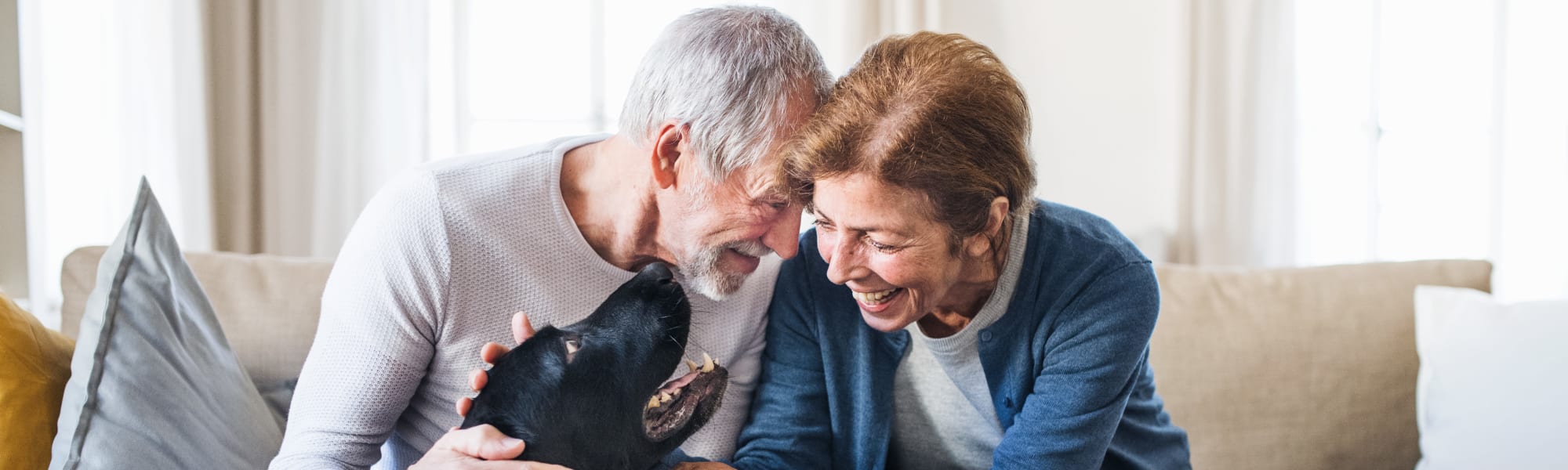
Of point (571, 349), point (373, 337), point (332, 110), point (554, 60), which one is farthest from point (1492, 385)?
point (332, 110)

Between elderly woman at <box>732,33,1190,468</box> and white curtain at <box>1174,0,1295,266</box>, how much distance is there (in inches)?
78.1

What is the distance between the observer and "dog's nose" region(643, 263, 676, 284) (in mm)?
1321

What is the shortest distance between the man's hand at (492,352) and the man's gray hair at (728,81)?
0.27 metres

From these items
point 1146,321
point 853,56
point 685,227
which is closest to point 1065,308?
point 1146,321

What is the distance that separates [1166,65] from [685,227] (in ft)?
8.39

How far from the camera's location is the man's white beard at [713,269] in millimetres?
1342

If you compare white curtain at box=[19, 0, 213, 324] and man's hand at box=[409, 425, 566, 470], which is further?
white curtain at box=[19, 0, 213, 324]

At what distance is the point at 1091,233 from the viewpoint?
144 centimetres

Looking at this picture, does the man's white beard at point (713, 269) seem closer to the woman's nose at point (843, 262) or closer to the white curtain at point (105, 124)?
the woman's nose at point (843, 262)

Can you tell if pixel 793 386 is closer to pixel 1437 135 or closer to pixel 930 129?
pixel 930 129

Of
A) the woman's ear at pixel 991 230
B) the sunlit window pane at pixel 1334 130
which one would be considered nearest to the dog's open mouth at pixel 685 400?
the woman's ear at pixel 991 230

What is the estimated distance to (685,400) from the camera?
1.36m

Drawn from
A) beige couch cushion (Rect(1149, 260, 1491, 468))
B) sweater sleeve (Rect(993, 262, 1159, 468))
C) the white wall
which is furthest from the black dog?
the white wall

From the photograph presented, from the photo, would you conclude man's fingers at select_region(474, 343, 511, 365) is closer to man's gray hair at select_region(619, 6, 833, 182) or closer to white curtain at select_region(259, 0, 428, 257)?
man's gray hair at select_region(619, 6, 833, 182)
